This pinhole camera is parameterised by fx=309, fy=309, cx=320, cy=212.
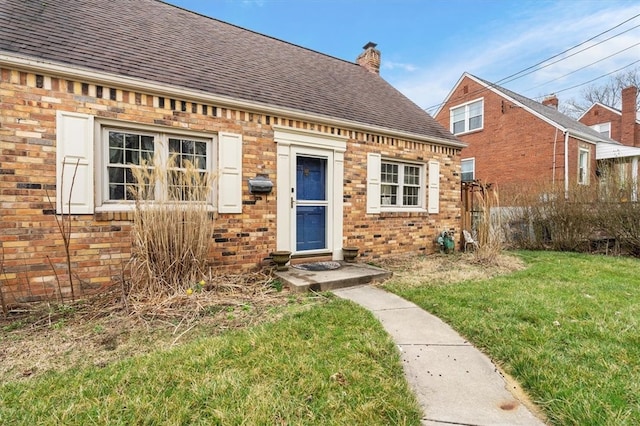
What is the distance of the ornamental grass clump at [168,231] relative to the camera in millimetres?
3795

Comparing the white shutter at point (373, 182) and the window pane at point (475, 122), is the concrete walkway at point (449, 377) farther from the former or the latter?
the window pane at point (475, 122)

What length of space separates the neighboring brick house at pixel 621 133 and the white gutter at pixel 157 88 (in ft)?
21.3

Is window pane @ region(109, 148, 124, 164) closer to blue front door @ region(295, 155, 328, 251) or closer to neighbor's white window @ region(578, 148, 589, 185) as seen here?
blue front door @ region(295, 155, 328, 251)

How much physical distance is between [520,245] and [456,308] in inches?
270

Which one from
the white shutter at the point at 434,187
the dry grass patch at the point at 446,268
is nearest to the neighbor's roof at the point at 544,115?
the white shutter at the point at 434,187

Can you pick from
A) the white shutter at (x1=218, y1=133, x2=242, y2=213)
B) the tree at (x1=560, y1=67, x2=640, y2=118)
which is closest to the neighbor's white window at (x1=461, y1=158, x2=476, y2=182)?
the white shutter at (x1=218, y1=133, x2=242, y2=213)

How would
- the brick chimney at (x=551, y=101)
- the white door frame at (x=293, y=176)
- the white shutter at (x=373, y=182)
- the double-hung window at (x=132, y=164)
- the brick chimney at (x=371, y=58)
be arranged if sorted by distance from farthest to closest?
the brick chimney at (x=551, y=101)
the brick chimney at (x=371, y=58)
the white shutter at (x=373, y=182)
the white door frame at (x=293, y=176)
the double-hung window at (x=132, y=164)

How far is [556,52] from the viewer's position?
1234 cm

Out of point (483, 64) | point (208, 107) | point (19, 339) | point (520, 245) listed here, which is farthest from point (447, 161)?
point (483, 64)

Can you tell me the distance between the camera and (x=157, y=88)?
4352 millimetres

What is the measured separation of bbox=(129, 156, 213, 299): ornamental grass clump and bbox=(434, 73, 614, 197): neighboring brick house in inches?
439

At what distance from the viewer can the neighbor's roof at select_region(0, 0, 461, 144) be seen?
4.28 m

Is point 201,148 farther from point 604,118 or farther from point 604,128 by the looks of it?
point 604,118

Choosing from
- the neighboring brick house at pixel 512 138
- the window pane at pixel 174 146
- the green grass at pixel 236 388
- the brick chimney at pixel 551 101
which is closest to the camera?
the green grass at pixel 236 388
